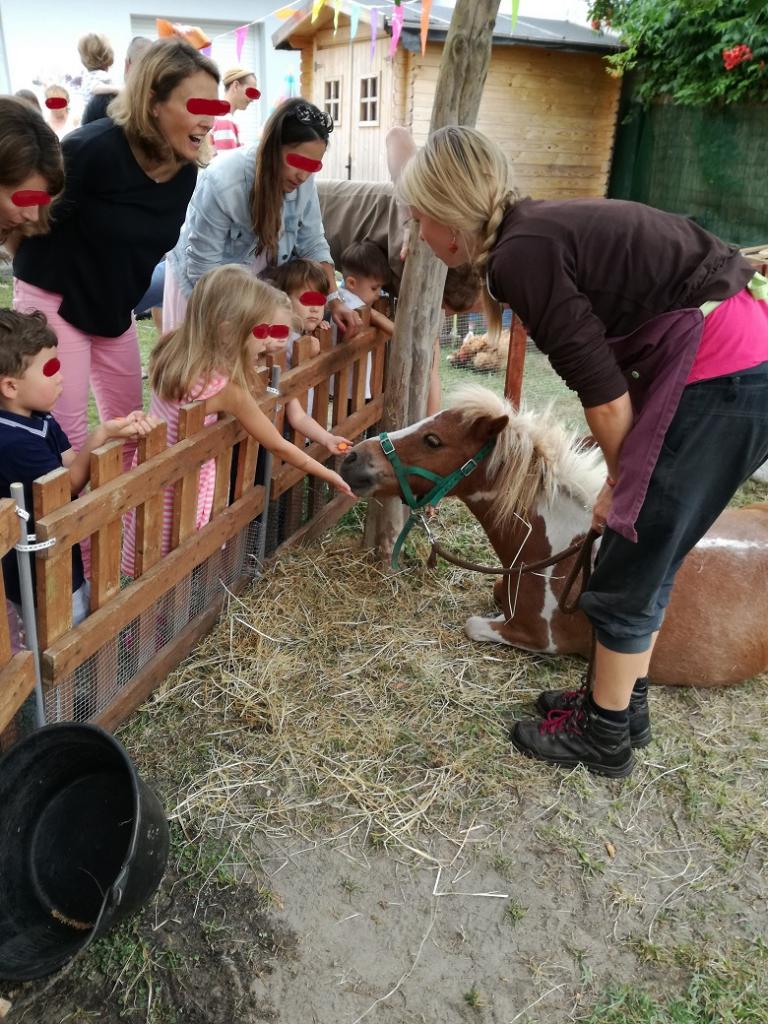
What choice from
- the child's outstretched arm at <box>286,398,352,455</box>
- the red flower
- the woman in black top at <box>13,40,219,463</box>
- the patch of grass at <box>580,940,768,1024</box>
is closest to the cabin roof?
the red flower

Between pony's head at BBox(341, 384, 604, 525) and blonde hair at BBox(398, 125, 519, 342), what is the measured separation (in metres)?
1.15

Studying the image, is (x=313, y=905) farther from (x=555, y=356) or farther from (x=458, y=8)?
(x=458, y=8)

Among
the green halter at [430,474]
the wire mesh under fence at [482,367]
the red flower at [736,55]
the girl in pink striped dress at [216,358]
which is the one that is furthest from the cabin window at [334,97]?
the green halter at [430,474]

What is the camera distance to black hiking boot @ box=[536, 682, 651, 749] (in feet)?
9.23

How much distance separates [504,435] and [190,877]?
6.22ft

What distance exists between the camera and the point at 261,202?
3.33 metres

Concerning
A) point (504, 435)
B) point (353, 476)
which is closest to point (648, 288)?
point (504, 435)

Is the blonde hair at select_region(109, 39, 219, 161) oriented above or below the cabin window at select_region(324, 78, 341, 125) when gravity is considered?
below

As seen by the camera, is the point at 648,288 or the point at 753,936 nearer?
the point at 648,288

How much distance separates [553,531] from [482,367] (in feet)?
14.2

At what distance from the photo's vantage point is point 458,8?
3.09 m

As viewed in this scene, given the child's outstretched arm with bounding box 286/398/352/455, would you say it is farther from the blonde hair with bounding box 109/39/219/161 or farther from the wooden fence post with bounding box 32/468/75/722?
the wooden fence post with bounding box 32/468/75/722

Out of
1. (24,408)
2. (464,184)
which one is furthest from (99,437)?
(464,184)

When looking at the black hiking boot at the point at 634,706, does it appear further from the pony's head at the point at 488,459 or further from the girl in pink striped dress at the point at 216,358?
the girl in pink striped dress at the point at 216,358
